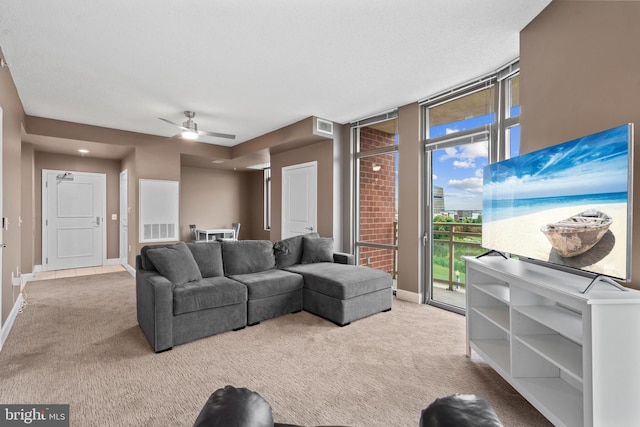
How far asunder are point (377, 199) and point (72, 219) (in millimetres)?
6166

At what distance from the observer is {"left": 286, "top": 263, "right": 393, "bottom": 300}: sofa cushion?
3.41m

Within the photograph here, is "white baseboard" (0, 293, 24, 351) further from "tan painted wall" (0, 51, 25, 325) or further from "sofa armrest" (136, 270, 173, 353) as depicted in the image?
"sofa armrest" (136, 270, 173, 353)

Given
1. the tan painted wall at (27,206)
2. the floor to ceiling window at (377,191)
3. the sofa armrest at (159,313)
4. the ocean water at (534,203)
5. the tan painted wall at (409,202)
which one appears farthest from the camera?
the tan painted wall at (27,206)

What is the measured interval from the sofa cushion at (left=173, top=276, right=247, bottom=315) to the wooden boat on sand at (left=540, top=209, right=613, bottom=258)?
2.65m

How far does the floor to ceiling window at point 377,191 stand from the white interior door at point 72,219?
5.56 metres

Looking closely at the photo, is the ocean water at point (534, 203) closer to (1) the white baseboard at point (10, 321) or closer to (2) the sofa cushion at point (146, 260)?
(2) the sofa cushion at point (146, 260)

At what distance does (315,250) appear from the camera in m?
4.43

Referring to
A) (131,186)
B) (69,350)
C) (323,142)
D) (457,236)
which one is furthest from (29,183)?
(457,236)

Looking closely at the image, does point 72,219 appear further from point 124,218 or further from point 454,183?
point 454,183

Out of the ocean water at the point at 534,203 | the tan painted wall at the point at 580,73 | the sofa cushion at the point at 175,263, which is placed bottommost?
the sofa cushion at the point at 175,263

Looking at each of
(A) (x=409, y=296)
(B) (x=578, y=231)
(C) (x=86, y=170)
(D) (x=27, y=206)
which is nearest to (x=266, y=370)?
(B) (x=578, y=231)

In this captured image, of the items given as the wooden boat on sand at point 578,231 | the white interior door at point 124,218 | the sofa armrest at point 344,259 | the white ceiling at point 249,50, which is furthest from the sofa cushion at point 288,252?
the white interior door at point 124,218

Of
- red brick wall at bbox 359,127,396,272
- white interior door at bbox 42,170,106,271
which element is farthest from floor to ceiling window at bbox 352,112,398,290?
white interior door at bbox 42,170,106,271

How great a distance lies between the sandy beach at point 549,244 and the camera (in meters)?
1.52
